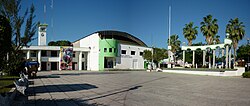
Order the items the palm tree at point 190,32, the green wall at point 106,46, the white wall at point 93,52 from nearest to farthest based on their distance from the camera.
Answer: the palm tree at point 190,32 < the green wall at point 106,46 < the white wall at point 93,52

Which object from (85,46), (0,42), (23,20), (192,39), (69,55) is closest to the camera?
(0,42)

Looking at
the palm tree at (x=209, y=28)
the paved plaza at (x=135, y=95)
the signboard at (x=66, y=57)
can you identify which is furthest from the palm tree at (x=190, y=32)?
the paved plaza at (x=135, y=95)

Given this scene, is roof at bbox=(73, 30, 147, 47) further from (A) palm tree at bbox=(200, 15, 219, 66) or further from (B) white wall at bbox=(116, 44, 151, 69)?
(A) palm tree at bbox=(200, 15, 219, 66)

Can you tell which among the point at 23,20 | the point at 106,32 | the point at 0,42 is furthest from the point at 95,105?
the point at 106,32

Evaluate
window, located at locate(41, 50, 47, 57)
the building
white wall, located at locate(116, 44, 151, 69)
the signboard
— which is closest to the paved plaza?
the signboard

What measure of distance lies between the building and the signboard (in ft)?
0.36

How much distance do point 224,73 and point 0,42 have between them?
92.8ft

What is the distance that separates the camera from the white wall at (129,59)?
56.9 m

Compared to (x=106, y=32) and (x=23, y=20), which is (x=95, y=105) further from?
(x=106, y=32)

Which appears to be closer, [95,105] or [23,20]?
[95,105]

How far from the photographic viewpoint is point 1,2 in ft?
38.8

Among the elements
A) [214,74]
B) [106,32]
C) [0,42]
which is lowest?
[214,74]

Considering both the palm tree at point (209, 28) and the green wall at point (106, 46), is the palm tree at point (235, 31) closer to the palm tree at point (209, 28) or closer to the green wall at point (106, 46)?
the palm tree at point (209, 28)

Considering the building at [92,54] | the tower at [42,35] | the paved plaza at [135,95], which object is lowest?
the paved plaza at [135,95]
